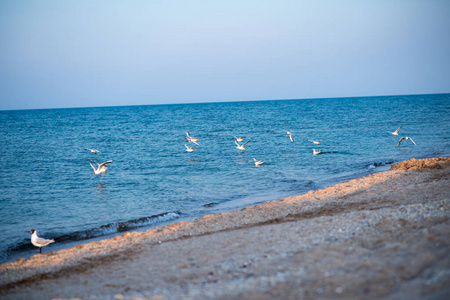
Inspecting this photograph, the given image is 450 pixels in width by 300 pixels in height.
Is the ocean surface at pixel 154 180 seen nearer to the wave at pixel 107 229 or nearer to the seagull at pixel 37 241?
the wave at pixel 107 229

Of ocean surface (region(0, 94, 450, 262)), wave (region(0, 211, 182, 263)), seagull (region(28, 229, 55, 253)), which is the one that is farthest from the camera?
ocean surface (region(0, 94, 450, 262))

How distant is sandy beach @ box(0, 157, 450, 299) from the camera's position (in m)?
5.26

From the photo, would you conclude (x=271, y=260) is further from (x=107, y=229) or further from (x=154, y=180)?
(x=154, y=180)

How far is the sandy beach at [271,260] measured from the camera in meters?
5.26

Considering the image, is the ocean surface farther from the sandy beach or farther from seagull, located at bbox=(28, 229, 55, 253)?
the sandy beach

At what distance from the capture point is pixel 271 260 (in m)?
6.65

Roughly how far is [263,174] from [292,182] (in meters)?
2.69

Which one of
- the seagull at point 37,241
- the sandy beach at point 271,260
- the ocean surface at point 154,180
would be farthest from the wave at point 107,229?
the sandy beach at point 271,260

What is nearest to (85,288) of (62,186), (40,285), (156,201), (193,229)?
(40,285)

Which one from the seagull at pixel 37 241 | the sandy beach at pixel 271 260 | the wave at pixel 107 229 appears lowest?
the wave at pixel 107 229

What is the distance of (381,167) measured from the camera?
67.0ft

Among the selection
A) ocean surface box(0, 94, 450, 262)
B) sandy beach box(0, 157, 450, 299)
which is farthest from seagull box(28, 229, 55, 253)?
sandy beach box(0, 157, 450, 299)

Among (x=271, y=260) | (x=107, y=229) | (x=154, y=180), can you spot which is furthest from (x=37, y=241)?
(x=154, y=180)

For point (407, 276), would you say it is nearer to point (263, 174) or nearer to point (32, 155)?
point (263, 174)
